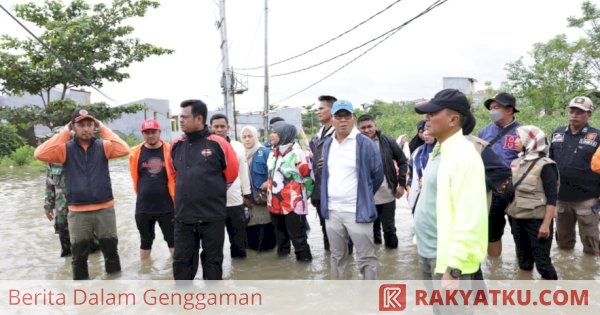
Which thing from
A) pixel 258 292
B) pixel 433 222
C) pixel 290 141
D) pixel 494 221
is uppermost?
pixel 290 141

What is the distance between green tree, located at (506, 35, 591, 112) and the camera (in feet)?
75.1

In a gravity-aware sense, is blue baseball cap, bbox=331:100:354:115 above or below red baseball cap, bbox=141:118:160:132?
above

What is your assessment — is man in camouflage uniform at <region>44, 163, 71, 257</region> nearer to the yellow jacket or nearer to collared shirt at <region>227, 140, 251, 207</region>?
collared shirt at <region>227, 140, 251, 207</region>

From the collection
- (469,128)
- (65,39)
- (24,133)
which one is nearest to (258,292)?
(469,128)

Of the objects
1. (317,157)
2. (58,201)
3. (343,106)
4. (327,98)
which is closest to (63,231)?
(58,201)

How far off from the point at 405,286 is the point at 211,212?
2.04 m

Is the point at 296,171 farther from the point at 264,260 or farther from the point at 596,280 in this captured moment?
the point at 596,280

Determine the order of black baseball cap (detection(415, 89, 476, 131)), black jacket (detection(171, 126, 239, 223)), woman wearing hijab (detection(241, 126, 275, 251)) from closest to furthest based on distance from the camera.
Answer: black baseball cap (detection(415, 89, 476, 131))
black jacket (detection(171, 126, 239, 223))
woman wearing hijab (detection(241, 126, 275, 251))

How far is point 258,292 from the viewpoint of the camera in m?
4.42

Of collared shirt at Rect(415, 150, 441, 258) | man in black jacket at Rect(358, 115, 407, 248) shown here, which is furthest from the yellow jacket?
man in black jacket at Rect(358, 115, 407, 248)

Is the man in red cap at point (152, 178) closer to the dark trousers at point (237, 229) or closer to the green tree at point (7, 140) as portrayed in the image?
the dark trousers at point (237, 229)

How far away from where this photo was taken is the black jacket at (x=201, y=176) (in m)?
4.14

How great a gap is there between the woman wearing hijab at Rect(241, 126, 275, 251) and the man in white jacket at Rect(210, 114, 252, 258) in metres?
0.15

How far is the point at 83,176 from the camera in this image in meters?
4.63
